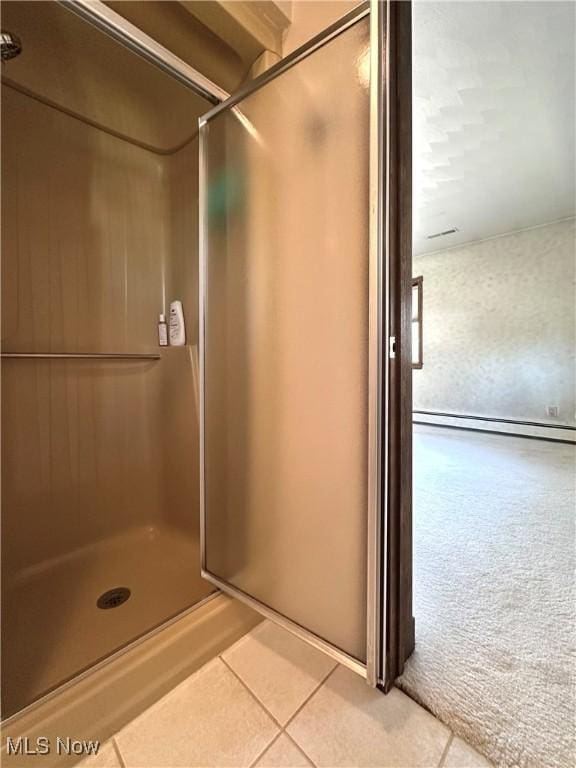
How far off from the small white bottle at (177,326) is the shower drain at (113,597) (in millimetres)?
1073

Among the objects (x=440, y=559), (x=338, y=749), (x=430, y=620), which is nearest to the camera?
(x=338, y=749)

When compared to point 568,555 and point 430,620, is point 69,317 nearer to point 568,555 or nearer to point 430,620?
point 430,620

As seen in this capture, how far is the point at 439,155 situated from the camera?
94.4 inches

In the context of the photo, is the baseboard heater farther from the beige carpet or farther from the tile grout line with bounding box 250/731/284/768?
the tile grout line with bounding box 250/731/284/768

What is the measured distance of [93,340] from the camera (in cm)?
150

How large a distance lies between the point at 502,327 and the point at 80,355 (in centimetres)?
443

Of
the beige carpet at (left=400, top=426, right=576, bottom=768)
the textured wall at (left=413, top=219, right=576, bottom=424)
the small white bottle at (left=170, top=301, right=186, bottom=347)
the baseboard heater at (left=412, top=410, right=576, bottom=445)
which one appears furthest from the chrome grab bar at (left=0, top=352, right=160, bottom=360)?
the textured wall at (left=413, top=219, right=576, bottom=424)

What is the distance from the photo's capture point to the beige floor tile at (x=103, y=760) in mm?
690

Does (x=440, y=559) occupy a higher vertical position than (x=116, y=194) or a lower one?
lower

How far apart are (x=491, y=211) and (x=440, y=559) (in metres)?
3.59

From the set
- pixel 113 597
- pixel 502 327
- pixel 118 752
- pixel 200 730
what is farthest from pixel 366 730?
pixel 502 327

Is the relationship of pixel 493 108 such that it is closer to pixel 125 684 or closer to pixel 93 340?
pixel 93 340

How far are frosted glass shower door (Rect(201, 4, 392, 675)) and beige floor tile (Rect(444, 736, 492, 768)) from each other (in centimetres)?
23

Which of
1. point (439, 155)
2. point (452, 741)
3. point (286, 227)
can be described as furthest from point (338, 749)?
point (439, 155)
